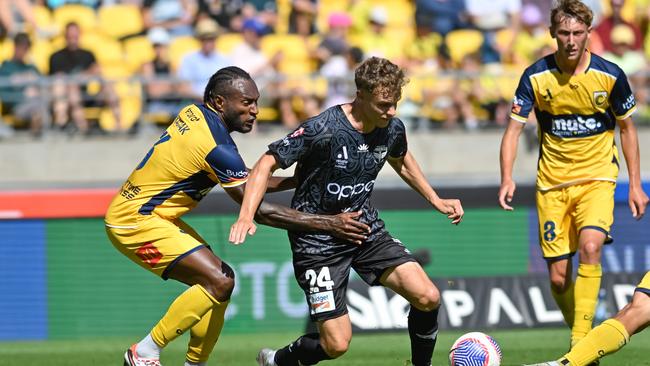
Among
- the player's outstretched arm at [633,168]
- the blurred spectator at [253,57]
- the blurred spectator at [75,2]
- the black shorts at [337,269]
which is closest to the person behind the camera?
the black shorts at [337,269]

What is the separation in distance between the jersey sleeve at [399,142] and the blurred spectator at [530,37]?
758 cm

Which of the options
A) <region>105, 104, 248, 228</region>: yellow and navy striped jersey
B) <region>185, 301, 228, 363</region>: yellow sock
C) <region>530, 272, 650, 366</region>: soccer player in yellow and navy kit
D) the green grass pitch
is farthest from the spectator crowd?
<region>530, 272, 650, 366</region>: soccer player in yellow and navy kit

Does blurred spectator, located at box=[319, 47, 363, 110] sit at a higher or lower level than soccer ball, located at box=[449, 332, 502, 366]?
higher

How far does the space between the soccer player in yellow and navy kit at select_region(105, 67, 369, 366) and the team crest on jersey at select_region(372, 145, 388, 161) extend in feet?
1.39

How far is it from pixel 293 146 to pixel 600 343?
Result: 2.36 m

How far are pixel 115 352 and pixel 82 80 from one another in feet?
14.4

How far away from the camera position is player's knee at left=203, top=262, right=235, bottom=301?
25.0ft

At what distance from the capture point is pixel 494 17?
1595 cm

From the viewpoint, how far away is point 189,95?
45.7 feet

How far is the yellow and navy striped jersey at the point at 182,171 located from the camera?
24.7 feet

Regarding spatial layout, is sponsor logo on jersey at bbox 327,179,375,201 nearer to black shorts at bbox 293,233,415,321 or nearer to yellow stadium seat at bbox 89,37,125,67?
black shorts at bbox 293,233,415,321

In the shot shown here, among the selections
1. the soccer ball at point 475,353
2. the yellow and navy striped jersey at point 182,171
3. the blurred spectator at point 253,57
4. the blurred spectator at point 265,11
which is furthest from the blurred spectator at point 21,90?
the soccer ball at point 475,353

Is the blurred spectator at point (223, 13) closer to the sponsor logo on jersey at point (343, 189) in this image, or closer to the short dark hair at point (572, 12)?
the short dark hair at point (572, 12)

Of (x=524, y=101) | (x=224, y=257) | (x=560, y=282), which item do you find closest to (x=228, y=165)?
(x=524, y=101)
